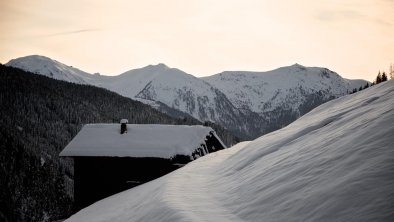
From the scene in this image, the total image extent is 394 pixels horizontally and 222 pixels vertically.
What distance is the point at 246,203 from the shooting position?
662 cm

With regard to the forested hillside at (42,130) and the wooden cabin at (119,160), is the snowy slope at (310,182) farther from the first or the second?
the forested hillside at (42,130)

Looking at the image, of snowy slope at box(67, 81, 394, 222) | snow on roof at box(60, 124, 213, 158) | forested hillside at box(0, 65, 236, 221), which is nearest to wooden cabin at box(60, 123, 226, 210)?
snow on roof at box(60, 124, 213, 158)

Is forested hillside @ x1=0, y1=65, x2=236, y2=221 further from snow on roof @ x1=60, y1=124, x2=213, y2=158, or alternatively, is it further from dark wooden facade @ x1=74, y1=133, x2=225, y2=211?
snow on roof @ x1=60, y1=124, x2=213, y2=158

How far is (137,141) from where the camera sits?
2284 centimetres

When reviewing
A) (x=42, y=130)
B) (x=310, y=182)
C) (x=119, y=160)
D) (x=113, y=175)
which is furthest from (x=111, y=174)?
(x=42, y=130)

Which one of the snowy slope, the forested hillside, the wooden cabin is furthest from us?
the forested hillside

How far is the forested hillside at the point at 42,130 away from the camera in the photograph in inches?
2931

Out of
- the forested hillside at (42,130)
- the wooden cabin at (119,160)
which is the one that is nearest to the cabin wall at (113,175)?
the wooden cabin at (119,160)

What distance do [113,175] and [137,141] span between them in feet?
8.06

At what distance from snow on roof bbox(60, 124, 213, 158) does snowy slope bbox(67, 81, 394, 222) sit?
39.7 feet

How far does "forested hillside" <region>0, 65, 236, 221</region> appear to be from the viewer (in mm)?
Result: 74438

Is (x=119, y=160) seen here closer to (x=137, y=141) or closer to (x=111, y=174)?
(x=111, y=174)

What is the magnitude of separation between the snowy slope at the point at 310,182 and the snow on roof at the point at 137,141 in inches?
476

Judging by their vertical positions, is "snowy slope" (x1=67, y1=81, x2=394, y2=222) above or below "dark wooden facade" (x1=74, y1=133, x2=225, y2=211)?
above
